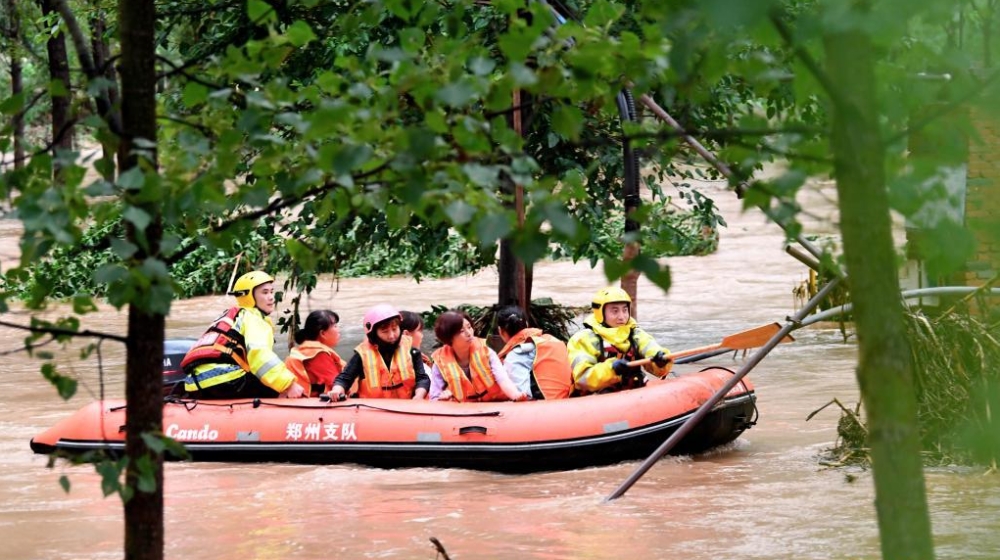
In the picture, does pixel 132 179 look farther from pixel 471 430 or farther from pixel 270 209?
pixel 471 430

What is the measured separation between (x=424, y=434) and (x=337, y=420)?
2.18 ft

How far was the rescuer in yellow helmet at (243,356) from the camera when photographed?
9.82 m

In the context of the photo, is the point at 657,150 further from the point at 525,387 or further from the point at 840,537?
the point at 525,387

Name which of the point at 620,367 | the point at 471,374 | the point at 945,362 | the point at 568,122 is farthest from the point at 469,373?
the point at 568,122

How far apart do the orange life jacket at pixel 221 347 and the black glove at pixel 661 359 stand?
9.45 feet

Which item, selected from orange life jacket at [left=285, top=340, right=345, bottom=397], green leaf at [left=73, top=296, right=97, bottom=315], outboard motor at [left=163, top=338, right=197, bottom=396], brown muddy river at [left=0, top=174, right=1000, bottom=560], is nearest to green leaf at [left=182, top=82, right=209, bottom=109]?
green leaf at [left=73, top=296, right=97, bottom=315]

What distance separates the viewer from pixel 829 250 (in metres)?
3.31

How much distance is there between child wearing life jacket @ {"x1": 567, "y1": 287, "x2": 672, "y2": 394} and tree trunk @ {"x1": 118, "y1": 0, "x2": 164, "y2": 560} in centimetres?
651

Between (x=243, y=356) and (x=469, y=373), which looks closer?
(x=469, y=373)

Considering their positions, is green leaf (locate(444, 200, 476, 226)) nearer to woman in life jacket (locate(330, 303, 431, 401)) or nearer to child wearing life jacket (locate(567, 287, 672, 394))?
child wearing life jacket (locate(567, 287, 672, 394))

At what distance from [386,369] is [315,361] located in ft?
2.10

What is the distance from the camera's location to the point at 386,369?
32.6 ft

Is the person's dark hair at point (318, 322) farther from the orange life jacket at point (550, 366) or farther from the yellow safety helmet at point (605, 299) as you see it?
the yellow safety helmet at point (605, 299)

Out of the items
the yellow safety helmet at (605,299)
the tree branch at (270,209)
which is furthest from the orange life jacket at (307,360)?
the tree branch at (270,209)
